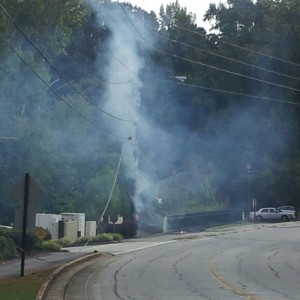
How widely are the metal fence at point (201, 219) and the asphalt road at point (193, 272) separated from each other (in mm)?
15205

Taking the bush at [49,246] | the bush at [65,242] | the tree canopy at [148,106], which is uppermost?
the tree canopy at [148,106]

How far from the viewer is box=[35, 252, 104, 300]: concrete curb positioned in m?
15.4

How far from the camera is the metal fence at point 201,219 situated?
50719mm

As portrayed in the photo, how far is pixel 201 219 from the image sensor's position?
54.3 meters

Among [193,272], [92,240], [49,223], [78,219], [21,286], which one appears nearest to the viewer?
[21,286]

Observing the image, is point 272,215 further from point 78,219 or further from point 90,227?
point 78,219

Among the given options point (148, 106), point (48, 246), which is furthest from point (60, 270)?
point (148, 106)

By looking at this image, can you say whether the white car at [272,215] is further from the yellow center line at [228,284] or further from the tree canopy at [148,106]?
the yellow center line at [228,284]

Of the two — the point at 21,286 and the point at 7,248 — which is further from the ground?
the point at 7,248

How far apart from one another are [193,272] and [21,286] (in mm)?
6759

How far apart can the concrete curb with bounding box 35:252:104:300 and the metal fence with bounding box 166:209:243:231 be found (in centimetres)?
2214

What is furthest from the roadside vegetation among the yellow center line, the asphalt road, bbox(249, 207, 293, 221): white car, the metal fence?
bbox(249, 207, 293, 221): white car

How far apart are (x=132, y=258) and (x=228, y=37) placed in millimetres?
54836

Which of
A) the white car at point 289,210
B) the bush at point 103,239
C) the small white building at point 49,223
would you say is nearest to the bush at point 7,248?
the bush at point 103,239
